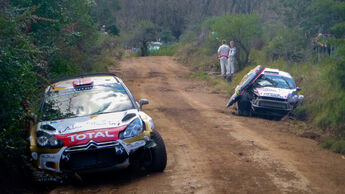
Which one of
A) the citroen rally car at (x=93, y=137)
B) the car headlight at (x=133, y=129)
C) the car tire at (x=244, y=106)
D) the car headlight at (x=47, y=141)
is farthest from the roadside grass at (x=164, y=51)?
the car headlight at (x=47, y=141)

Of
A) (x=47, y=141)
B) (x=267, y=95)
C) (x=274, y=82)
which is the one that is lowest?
(x=267, y=95)

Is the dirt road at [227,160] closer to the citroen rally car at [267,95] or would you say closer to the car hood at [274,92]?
the citroen rally car at [267,95]

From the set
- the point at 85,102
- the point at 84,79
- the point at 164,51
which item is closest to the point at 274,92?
the point at 84,79

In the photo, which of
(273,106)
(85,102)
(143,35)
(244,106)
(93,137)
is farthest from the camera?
(143,35)

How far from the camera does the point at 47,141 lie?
7.27 meters

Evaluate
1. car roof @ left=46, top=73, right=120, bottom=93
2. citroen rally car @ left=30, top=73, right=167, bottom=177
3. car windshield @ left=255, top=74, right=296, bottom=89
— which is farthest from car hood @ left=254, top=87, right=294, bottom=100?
citroen rally car @ left=30, top=73, right=167, bottom=177

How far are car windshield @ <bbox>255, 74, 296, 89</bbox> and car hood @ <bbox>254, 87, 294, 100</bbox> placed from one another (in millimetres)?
353

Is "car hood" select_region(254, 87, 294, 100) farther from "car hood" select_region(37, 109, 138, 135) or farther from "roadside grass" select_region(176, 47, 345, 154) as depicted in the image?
"car hood" select_region(37, 109, 138, 135)

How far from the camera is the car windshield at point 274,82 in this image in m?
15.6

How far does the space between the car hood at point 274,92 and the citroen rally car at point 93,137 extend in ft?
23.9

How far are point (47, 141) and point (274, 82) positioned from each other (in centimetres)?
1012

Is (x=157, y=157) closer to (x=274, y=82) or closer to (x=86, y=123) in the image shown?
(x=86, y=123)

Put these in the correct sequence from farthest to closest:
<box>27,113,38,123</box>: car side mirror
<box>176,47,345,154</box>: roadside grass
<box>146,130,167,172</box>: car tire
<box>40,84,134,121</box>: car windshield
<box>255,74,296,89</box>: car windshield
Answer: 1. <box>255,74,296,89</box>: car windshield
2. <box>176,47,345,154</box>: roadside grass
3. <box>40,84,134,121</box>: car windshield
4. <box>27,113,38,123</box>: car side mirror
5. <box>146,130,167,172</box>: car tire

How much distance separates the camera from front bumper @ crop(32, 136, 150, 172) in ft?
23.2
